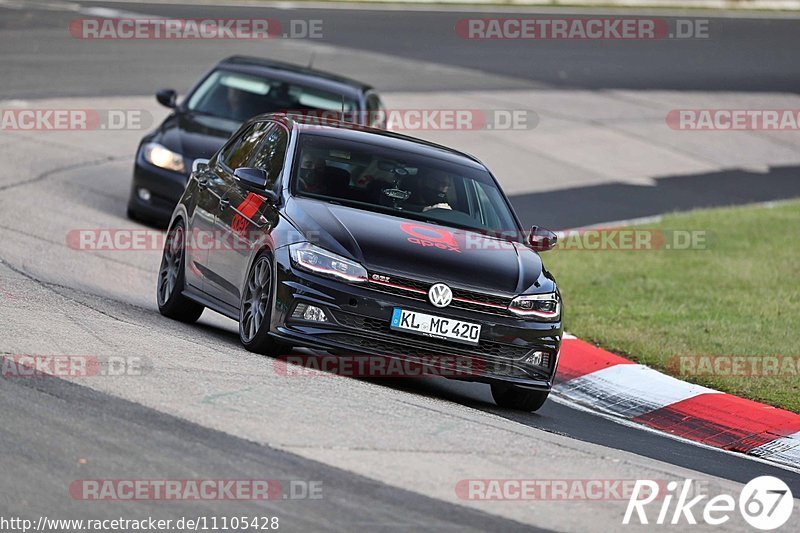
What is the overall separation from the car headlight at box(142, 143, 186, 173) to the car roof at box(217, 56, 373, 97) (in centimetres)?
153

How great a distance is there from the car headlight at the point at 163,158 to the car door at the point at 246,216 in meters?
4.43

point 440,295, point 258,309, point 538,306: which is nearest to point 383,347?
point 440,295

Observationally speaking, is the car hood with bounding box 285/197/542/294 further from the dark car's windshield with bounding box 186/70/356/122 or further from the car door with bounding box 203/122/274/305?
the dark car's windshield with bounding box 186/70/356/122

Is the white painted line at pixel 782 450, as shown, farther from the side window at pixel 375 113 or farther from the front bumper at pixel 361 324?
the side window at pixel 375 113

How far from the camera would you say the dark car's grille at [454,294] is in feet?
29.3

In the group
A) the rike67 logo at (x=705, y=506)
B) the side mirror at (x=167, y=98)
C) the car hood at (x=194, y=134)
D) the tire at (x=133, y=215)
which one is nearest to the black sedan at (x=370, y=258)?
the rike67 logo at (x=705, y=506)

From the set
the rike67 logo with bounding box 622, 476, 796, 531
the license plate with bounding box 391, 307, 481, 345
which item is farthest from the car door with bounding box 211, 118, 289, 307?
the rike67 logo with bounding box 622, 476, 796, 531

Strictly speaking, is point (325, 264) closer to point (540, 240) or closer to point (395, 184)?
point (395, 184)

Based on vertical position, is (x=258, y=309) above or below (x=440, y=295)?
below

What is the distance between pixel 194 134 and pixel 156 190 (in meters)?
0.74

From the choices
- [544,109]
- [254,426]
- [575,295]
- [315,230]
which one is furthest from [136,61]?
[254,426]

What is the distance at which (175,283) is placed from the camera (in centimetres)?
1110

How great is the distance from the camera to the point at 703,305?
13.7 m

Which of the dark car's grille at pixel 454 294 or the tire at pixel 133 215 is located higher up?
the dark car's grille at pixel 454 294
